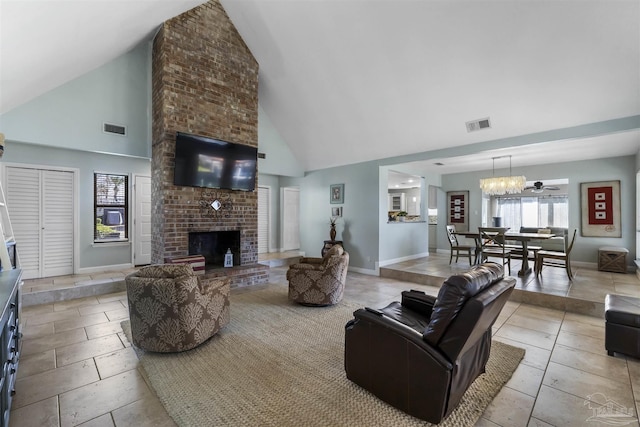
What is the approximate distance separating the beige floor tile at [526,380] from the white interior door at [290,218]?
6769mm

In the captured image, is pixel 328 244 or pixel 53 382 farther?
pixel 328 244

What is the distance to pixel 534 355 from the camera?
107 inches

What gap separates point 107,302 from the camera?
168 inches

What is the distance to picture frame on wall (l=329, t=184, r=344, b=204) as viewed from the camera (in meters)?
6.91

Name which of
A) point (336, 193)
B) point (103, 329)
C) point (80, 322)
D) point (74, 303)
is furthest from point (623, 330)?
point (74, 303)

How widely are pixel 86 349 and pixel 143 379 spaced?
101 centimetres

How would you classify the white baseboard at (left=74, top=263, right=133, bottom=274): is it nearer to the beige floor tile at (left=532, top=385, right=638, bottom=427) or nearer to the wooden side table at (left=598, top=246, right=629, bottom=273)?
the beige floor tile at (left=532, top=385, right=638, bottom=427)

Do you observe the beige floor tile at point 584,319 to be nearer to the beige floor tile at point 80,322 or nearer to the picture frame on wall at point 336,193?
the picture frame on wall at point 336,193

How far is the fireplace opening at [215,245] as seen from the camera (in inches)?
210

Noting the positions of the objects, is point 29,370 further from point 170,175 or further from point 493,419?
point 493,419

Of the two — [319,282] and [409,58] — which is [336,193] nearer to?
[319,282]

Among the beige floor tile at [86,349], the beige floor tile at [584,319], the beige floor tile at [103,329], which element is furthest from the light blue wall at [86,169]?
the beige floor tile at [584,319]

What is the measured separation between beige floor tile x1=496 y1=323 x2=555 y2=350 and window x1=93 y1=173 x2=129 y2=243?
684cm

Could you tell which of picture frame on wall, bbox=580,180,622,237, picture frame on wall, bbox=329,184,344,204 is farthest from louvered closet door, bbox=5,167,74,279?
picture frame on wall, bbox=580,180,622,237
